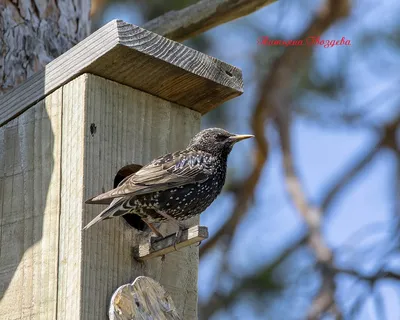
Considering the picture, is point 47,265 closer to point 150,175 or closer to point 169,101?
point 150,175

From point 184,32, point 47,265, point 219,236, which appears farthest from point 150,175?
point 219,236

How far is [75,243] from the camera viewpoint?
3.71 m

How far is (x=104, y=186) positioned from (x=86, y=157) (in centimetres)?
14

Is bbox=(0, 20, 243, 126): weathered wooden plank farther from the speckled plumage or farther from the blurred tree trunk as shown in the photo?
the blurred tree trunk

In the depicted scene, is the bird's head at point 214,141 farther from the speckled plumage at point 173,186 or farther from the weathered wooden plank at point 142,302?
the weathered wooden plank at point 142,302

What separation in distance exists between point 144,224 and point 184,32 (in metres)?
1.22

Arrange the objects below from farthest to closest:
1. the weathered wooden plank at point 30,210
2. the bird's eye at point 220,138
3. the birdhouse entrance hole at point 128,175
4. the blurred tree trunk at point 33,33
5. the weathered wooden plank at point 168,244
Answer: the blurred tree trunk at point 33,33
the bird's eye at point 220,138
the birdhouse entrance hole at point 128,175
the weathered wooden plank at point 30,210
the weathered wooden plank at point 168,244

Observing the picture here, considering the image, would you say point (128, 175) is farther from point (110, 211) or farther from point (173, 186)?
point (110, 211)

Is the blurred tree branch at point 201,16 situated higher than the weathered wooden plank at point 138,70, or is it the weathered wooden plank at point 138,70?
the blurred tree branch at point 201,16

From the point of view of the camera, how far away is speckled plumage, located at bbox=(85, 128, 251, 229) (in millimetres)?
3797

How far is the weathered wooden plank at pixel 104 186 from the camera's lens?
12.1 ft

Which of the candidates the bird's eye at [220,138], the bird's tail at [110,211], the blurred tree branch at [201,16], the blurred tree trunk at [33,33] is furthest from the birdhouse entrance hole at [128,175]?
the blurred tree branch at [201,16]

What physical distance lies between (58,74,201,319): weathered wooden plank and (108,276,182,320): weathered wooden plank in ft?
0.15

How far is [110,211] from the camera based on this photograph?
12.1 feet
